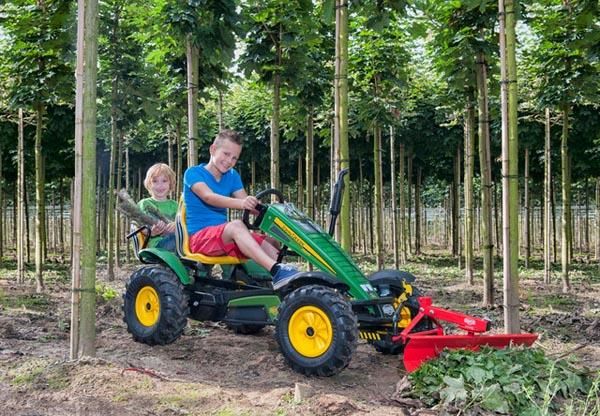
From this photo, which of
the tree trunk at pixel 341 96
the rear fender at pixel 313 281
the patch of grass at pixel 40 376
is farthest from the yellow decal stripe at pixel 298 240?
the patch of grass at pixel 40 376

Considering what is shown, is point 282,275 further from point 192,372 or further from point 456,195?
point 456,195

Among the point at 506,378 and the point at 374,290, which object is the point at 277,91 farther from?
the point at 506,378

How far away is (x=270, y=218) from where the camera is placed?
5426 mm

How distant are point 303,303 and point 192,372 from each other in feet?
3.58

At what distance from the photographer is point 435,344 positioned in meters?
4.68

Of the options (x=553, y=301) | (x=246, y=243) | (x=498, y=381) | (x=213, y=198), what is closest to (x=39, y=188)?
(x=213, y=198)

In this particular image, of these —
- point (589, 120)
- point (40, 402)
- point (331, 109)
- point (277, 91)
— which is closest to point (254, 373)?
point (40, 402)

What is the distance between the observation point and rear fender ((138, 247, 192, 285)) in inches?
234

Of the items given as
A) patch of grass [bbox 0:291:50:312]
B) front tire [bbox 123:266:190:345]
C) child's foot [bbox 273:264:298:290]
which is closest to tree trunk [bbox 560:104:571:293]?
child's foot [bbox 273:264:298:290]

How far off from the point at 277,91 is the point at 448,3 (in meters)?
2.66

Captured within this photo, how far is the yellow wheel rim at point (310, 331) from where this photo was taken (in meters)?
4.79

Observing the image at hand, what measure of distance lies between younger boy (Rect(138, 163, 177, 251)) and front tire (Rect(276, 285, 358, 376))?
200 centimetres

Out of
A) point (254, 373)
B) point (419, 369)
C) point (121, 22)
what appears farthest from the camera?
point (121, 22)

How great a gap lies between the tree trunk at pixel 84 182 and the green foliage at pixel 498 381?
94.1 inches
